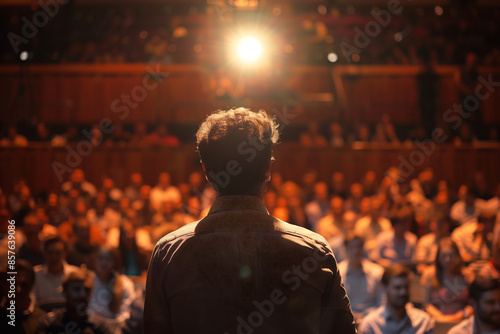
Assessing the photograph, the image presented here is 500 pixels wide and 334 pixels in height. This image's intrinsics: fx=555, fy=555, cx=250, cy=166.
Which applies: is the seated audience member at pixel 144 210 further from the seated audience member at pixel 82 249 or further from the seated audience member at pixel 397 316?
the seated audience member at pixel 397 316

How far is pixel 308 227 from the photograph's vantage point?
279 inches

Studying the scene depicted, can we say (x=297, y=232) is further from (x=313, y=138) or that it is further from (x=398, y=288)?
(x=313, y=138)

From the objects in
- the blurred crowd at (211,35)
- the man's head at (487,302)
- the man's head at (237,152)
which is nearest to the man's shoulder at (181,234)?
the man's head at (237,152)

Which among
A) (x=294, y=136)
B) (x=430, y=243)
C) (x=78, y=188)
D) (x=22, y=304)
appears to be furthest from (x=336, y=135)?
(x=22, y=304)

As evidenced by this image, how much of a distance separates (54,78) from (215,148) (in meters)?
12.2

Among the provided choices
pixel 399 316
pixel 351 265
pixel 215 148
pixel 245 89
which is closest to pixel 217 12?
pixel 245 89

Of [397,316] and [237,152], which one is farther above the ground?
[237,152]

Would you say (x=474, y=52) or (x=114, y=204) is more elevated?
(x=474, y=52)

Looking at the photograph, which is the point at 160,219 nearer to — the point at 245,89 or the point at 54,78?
the point at 245,89

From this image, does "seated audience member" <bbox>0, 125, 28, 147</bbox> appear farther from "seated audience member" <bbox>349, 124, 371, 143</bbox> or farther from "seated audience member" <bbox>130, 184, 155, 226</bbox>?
"seated audience member" <bbox>349, 124, 371, 143</bbox>

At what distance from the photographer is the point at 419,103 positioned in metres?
12.8

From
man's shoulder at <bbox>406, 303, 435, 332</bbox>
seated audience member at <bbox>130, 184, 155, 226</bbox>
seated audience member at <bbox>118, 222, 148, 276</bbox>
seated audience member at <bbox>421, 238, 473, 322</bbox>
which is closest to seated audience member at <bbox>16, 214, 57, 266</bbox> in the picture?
seated audience member at <bbox>118, 222, 148, 276</bbox>

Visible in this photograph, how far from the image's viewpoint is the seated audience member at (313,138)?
11180 mm

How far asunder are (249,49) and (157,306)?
26.4 feet
